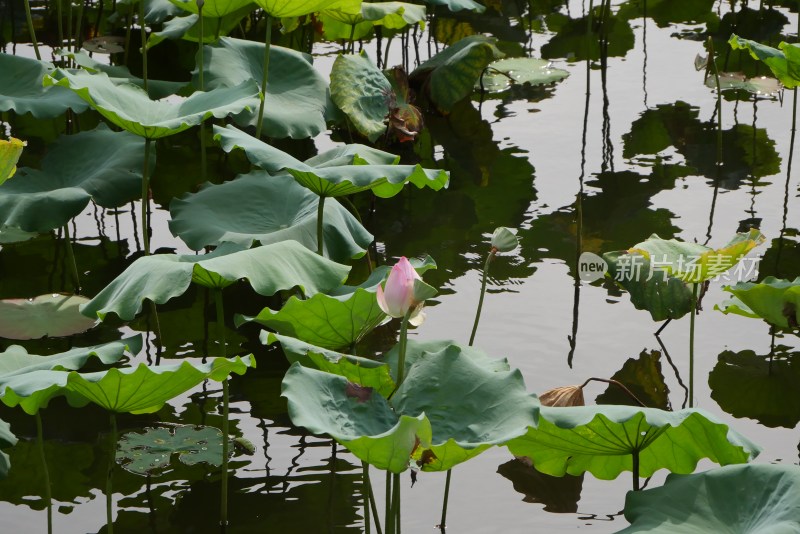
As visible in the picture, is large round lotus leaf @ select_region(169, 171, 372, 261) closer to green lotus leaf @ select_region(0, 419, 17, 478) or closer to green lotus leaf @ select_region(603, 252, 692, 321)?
green lotus leaf @ select_region(603, 252, 692, 321)

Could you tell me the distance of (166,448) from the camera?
2.47m

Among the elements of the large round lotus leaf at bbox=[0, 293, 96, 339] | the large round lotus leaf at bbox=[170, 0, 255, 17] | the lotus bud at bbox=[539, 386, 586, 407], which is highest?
the large round lotus leaf at bbox=[170, 0, 255, 17]

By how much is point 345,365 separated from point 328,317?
0.14m

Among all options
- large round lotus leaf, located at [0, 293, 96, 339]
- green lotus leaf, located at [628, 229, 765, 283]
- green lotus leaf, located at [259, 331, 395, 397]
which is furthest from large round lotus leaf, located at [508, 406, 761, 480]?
large round lotus leaf, located at [0, 293, 96, 339]

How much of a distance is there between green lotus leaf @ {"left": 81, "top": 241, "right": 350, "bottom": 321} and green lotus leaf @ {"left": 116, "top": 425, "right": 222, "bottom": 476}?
37 centimetres

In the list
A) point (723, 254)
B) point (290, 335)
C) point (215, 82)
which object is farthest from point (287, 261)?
point (215, 82)

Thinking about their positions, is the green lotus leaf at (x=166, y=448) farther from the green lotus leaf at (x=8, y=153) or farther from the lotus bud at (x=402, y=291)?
the lotus bud at (x=402, y=291)

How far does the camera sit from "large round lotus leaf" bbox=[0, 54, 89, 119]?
3359mm

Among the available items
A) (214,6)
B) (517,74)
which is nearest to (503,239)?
(214,6)

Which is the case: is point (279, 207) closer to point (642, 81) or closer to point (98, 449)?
point (98, 449)

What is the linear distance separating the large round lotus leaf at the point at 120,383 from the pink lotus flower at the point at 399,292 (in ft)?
0.89

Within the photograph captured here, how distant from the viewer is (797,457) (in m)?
2.48

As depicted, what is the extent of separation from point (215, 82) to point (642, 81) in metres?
2.22

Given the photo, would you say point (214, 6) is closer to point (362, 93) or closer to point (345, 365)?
point (362, 93)
